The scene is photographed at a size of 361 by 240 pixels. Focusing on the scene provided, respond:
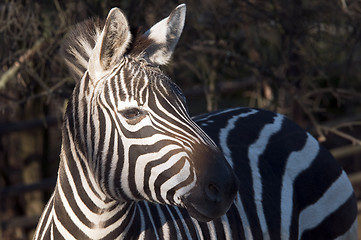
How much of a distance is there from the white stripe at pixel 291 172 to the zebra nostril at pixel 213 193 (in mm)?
1261

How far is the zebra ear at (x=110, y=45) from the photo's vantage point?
7.20ft

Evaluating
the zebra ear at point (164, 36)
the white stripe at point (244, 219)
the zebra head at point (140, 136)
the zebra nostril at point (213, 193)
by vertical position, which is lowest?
the white stripe at point (244, 219)

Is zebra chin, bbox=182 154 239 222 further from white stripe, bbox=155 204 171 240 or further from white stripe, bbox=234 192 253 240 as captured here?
white stripe, bbox=234 192 253 240

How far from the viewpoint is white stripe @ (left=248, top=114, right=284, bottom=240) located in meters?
3.12

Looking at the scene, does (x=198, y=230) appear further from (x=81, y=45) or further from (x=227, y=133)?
(x=81, y=45)

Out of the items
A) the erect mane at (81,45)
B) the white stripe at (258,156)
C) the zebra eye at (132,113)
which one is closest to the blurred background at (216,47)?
the white stripe at (258,156)

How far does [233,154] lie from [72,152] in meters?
1.19

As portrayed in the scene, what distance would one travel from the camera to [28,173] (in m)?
6.88

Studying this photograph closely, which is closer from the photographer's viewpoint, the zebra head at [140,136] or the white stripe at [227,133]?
the zebra head at [140,136]

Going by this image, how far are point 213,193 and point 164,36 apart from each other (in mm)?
825

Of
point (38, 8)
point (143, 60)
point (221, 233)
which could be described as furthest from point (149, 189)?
point (38, 8)

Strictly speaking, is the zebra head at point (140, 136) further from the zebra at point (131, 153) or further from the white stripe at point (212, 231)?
the white stripe at point (212, 231)

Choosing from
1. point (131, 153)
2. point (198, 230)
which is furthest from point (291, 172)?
point (131, 153)

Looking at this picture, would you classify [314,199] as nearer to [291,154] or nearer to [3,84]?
[291,154]
